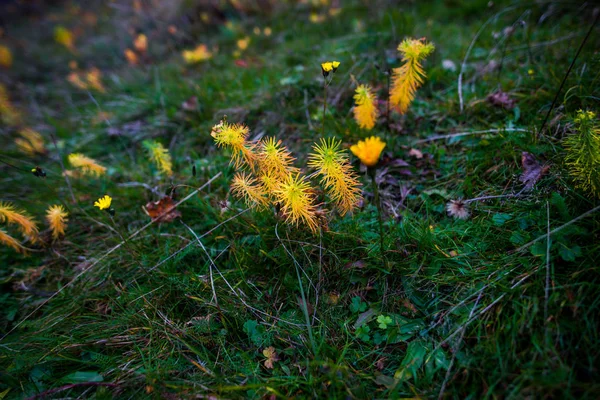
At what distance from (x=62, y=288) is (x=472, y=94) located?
3.35 meters

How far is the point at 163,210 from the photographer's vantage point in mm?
2334

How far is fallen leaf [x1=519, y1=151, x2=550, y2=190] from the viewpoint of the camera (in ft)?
5.84

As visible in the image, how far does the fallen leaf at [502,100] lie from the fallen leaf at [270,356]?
2.40m

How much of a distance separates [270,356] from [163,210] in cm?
137

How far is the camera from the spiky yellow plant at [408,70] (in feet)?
6.19

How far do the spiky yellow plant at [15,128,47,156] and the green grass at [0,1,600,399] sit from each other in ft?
0.68

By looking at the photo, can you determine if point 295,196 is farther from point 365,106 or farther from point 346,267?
point 365,106

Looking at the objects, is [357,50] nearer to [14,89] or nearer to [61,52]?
[14,89]

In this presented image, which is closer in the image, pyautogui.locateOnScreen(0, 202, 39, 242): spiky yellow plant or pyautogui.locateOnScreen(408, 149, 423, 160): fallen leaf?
pyautogui.locateOnScreen(0, 202, 39, 242): spiky yellow plant

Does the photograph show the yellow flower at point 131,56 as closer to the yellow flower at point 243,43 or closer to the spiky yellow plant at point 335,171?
the yellow flower at point 243,43

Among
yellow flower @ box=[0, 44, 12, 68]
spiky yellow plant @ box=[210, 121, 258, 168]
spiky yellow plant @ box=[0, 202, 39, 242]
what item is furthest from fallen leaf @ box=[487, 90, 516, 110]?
yellow flower @ box=[0, 44, 12, 68]

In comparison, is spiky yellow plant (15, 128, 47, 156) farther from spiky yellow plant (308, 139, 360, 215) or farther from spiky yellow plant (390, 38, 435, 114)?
spiky yellow plant (390, 38, 435, 114)

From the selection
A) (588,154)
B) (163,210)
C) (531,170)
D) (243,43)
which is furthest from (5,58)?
(588,154)

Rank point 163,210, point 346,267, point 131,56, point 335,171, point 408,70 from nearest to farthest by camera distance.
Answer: point 335,171 < point 346,267 < point 408,70 < point 163,210 < point 131,56
